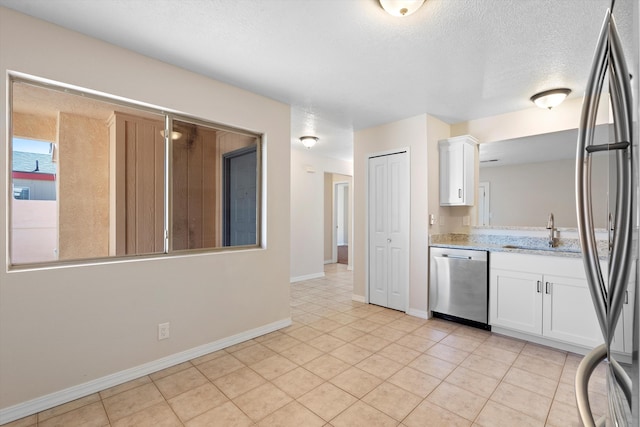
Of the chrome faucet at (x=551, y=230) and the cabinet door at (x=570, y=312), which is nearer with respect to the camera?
the cabinet door at (x=570, y=312)

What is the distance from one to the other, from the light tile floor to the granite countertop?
91 centimetres

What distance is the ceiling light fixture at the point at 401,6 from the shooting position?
5.48ft

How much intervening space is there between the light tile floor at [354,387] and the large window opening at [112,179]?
3.32 feet

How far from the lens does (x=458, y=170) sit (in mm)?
3643

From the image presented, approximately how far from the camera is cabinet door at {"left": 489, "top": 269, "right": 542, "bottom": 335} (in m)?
2.84

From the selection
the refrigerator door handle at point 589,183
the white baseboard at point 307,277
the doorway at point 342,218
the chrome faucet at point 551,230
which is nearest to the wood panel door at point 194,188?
the refrigerator door handle at point 589,183

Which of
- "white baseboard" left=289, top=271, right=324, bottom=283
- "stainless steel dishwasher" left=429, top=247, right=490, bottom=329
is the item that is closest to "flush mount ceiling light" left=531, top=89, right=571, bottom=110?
"stainless steel dishwasher" left=429, top=247, right=490, bottom=329

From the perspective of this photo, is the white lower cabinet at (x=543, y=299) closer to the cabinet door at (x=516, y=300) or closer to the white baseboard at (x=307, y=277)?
the cabinet door at (x=516, y=300)

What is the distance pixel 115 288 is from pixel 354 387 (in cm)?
189

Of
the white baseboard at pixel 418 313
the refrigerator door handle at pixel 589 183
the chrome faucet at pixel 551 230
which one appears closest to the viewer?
the refrigerator door handle at pixel 589 183

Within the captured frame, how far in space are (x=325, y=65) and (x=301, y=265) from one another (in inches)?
155

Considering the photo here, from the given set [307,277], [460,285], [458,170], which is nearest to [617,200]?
[460,285]

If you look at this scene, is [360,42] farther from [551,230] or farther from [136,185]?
[551,230]

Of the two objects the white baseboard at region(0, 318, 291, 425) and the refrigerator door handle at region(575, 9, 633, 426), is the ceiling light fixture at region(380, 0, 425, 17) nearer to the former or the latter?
the refrigerator door handle at region(575, 9, 633, 426)
